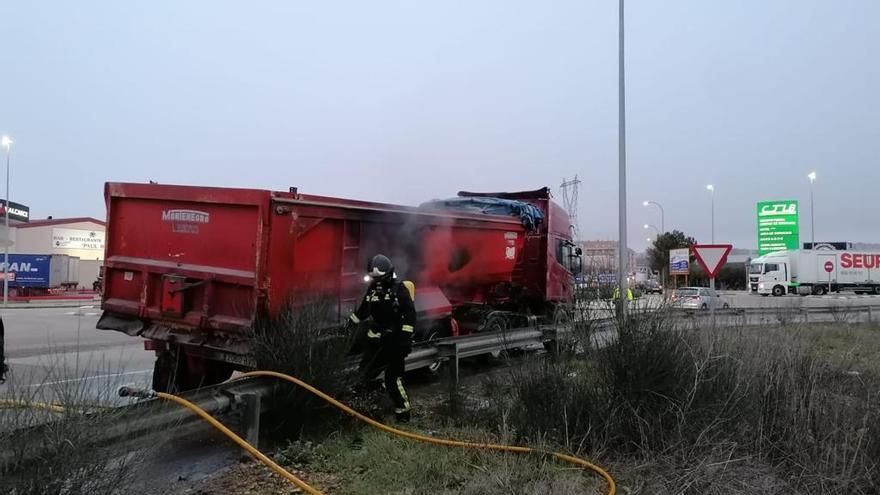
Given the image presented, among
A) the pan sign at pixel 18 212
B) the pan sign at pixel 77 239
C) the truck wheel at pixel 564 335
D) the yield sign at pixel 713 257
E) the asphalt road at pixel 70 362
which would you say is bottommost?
the asphalt road at pixel 70 362

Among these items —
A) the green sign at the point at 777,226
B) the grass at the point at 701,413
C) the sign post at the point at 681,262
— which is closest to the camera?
the grass at the point at 701,413

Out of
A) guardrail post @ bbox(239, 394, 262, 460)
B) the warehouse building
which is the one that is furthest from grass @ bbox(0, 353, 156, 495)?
the warehouse building

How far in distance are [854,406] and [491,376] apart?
10.4ft

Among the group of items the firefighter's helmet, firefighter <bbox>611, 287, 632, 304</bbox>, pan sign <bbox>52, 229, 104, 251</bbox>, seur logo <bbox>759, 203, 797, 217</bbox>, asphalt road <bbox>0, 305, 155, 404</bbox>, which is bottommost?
asphalt road <bbox>0, 305, 155, 404</bbox>

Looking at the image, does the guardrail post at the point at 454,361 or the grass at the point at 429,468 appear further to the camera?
the guardrail post at the point at 454,361

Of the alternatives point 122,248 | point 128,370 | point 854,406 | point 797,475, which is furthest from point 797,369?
point 128,370

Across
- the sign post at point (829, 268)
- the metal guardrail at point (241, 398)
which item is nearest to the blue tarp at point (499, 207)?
the metal guardrail at point (241, 398)

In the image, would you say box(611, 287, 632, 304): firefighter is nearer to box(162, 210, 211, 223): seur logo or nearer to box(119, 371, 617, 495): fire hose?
box(119, 371, 617, 495): fire hose

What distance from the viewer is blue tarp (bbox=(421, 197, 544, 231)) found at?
427 inches

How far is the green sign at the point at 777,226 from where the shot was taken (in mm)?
57125

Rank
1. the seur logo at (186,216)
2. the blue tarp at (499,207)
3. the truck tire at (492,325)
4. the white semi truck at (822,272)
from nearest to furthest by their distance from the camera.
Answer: the seur logo at (186,216) → the truck tire at (492,325) → the blue tarp at (499,207) → the white semi truck at (822,272)

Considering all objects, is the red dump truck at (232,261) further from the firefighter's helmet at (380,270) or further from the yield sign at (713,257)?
the yield sign at (713,257)

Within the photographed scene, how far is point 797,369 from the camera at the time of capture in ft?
17.5

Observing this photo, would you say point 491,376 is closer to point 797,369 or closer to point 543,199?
point 797,369
